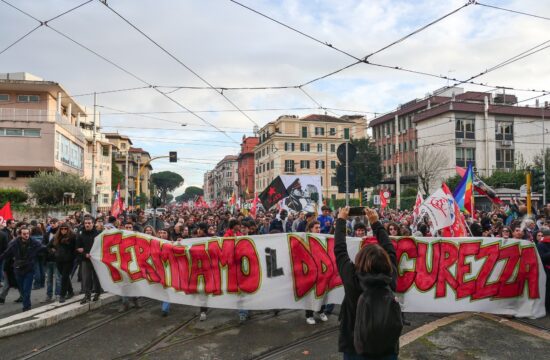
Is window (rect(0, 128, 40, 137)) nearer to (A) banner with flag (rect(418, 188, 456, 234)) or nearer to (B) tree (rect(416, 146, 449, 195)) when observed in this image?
(A) banner with flag (rect(418, 188, 456, 234))

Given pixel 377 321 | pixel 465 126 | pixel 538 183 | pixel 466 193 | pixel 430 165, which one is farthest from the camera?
pixel 430 165

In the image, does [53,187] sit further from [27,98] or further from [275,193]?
[275,193]

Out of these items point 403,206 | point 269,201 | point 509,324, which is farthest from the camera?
point 403,206

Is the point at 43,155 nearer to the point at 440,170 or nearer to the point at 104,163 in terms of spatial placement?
the point at 104,163

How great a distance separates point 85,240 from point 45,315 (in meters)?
1.59

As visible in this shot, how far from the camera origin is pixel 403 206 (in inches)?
1766

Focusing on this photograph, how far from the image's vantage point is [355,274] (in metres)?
3.37

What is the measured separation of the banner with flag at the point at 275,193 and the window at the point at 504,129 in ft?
145

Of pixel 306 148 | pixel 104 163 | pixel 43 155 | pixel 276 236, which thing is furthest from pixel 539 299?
pixel 306 148

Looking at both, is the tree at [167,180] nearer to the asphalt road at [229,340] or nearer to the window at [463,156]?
the window at [463,156]

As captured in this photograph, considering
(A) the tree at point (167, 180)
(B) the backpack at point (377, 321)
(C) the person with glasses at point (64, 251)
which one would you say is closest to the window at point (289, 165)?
(C) the person with glasses at point (64, 251)

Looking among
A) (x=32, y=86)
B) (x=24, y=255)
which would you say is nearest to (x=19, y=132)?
(x=32, y=86)

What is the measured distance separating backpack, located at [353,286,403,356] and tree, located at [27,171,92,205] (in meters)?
34.3

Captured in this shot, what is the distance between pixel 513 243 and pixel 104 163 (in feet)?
197
